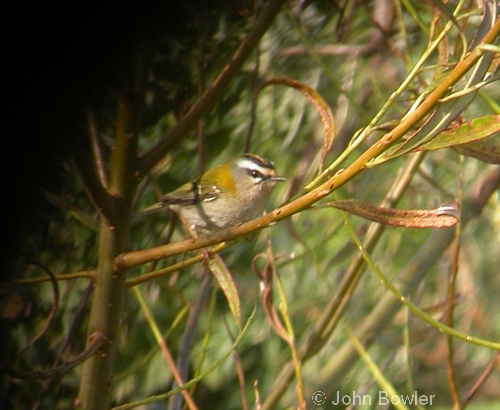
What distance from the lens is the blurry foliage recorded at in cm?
181

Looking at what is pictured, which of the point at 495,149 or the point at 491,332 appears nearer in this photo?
the point at 495,149

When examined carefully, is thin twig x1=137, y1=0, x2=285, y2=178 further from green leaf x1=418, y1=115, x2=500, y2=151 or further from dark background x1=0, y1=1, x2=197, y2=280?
green leaf x1=418, y1=115, x2=500, y2=151

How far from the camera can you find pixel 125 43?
3.04 feet

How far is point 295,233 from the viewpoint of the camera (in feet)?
6.05

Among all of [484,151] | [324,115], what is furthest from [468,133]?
[324,115]

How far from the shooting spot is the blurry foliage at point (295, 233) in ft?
5.93

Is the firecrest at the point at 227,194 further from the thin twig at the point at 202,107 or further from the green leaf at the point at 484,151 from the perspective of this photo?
the green leaf at the point at 484,151

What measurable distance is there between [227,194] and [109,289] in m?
1.22

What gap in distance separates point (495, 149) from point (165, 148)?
457 millimetres

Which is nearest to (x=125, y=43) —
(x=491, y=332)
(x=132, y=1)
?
(x=132, y=1)

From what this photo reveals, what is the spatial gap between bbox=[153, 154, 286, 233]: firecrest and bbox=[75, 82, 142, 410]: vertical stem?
0.84 m

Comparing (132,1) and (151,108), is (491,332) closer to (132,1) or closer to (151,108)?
(151,108)

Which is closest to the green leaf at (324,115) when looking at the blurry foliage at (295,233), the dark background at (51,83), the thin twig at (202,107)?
the thin twig at (202,107)

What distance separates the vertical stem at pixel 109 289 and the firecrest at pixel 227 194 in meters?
0.84
